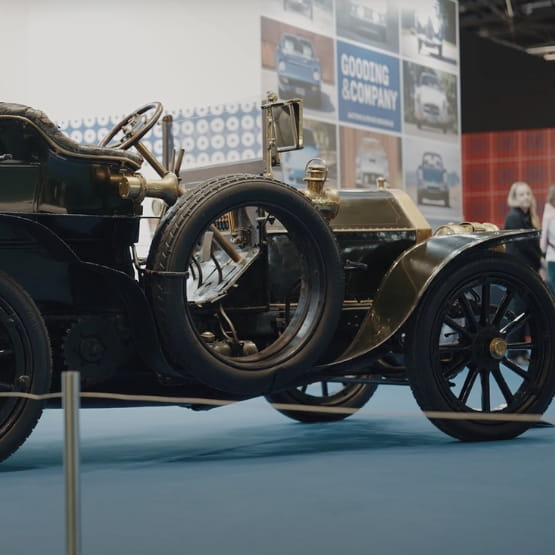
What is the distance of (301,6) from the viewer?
943cm

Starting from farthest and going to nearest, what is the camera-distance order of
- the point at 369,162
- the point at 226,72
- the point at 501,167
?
the point at 501,167
the point at 369,162
the point at 226,72

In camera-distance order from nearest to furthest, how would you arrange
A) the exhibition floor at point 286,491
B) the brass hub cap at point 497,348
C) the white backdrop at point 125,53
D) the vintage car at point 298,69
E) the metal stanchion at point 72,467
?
1. the metal stanchion at point 72,467
2. the exhibition floor at point 286,491
3. the brass hub cap at point 497,348
4. the white backdrop at point 125,53
5. the vintage car at point 298,69

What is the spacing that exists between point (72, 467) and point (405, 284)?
266 cm

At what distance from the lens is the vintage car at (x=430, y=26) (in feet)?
37.1

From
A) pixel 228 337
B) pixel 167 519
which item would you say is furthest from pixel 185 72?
pixel 167 519

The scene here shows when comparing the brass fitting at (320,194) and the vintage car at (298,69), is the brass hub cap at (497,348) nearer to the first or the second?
the brass fitting at (320,194)

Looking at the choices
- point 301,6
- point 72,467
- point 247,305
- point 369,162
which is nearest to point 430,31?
point 369,162

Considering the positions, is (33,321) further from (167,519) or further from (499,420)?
(499,420)

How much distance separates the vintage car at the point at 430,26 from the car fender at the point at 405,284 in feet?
21.2

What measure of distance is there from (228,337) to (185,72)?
471 centimetres

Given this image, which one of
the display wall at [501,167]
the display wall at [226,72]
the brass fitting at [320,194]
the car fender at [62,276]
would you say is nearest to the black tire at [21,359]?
the car fender at [62,276]

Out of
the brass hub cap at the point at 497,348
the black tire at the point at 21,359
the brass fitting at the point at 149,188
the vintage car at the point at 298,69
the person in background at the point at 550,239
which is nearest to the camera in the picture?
the black tire at the point at 21,359

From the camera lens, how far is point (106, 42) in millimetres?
9500

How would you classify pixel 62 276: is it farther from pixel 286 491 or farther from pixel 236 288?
pixel 286 491
